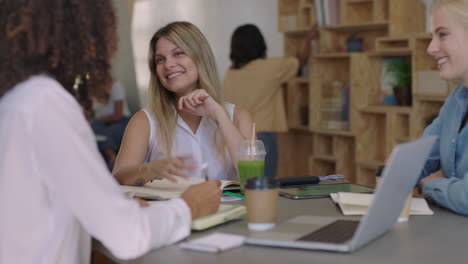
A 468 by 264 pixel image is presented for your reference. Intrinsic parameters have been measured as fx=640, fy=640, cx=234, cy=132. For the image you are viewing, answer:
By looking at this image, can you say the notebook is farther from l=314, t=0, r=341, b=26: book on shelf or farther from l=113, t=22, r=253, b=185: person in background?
l=314, t=0, r=341, b=26: book on shelf

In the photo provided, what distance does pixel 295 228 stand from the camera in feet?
4.73

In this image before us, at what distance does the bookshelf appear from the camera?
13.0 ft

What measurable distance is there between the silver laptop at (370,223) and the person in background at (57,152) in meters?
0.24

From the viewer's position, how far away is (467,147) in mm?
1892

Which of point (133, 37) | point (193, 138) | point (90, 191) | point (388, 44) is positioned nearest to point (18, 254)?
point (90, 191)

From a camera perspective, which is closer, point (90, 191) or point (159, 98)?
point (90, 191)

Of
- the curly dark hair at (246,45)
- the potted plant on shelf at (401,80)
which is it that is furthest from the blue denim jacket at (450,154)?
the curly dark hair at (246,45)

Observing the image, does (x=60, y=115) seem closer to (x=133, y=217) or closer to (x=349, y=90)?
(x=133, y=217)

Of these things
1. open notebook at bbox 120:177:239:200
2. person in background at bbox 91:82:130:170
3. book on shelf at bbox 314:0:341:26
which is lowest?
person in background at bbox 91:82:130:170

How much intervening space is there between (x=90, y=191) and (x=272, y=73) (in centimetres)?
357

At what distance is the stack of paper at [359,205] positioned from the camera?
64.0 inches

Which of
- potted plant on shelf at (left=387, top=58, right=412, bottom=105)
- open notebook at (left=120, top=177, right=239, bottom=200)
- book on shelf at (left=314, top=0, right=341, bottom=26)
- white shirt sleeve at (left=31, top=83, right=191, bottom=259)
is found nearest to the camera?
white shirt sleeve at (left=31, top=83, right=191, bottom=259)

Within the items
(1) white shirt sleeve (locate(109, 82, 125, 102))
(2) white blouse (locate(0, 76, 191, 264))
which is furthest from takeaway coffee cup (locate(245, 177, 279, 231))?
(1) white shirt sleeve (locate(109, 82, 125, 102))

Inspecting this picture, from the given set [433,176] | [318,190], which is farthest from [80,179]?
[433,176]
